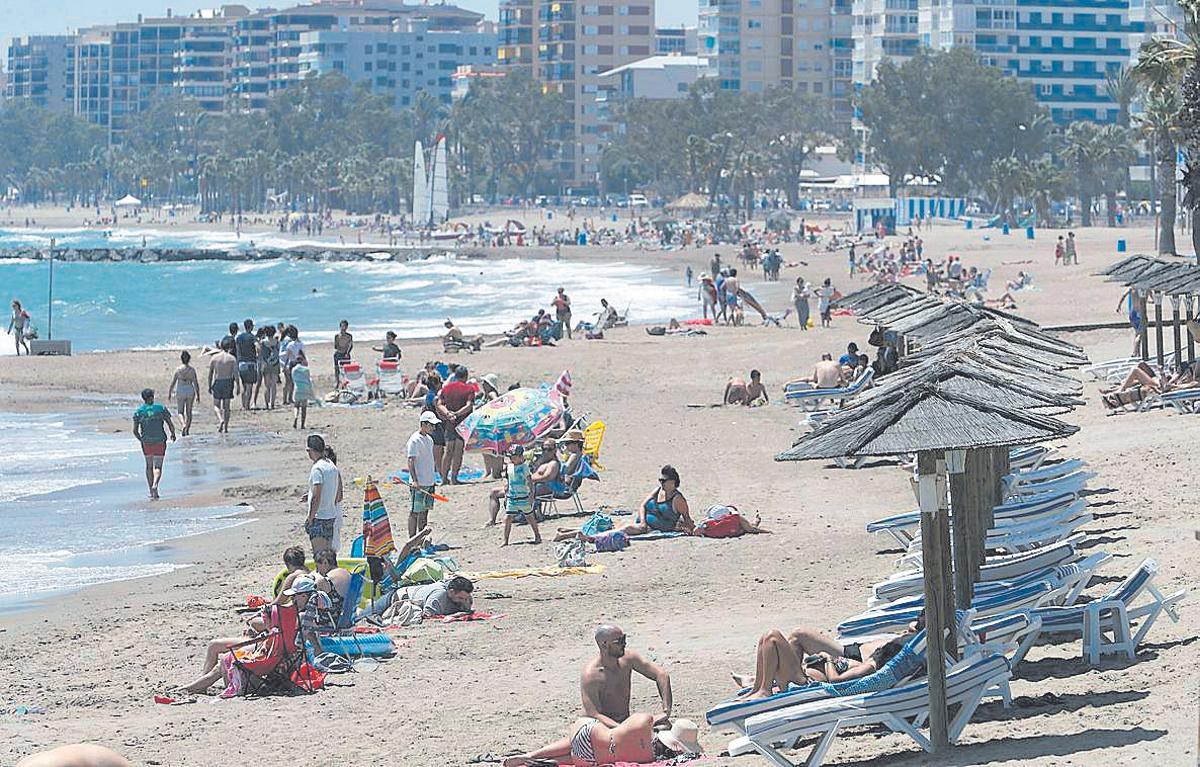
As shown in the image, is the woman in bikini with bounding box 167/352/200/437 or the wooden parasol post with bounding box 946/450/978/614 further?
the woman in bikini with bounding box 167/352/200/437

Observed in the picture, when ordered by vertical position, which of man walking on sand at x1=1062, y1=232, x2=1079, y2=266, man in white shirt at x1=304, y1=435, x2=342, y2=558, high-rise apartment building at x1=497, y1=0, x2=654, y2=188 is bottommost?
man in white shirt at x1=304, y1=435, x2=342, y2=558

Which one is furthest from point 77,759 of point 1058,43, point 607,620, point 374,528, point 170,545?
point 1058,43

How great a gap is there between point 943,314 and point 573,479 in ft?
11.6

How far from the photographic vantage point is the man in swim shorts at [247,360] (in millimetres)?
23297

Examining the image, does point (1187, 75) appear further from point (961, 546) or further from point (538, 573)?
point (961, 546)

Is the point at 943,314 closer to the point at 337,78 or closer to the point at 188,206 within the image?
the point at 337,78

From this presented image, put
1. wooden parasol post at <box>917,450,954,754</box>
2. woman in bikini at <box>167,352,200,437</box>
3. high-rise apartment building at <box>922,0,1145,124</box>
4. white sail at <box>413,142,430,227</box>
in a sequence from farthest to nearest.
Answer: high-rise apartment building at <box>922,0,1145,124</box>, white sail at <box>413,142,430,227</box>, woman in bikini at <box>167,352,200,437</box>, wooden parasol post at <box>917,450,954,754</box>

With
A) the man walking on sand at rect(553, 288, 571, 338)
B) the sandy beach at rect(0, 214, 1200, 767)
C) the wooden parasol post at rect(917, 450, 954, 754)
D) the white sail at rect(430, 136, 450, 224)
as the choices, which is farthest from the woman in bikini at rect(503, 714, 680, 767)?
the white sail at rect(430, 136, 450, 224)

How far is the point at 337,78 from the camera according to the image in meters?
164

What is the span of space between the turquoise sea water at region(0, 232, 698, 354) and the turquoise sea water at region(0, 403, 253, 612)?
17.7 meters

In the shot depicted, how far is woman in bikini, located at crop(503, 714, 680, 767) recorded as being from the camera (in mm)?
8266

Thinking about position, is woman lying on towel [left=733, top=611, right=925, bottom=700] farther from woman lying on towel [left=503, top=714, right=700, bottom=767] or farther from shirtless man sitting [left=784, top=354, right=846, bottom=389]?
shirtless man sitting [left=784, top=354, right=846, bottom=389]

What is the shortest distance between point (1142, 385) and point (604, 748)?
458 inches

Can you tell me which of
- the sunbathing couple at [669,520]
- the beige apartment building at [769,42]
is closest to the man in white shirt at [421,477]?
the sunbathing couple at [669,520]
